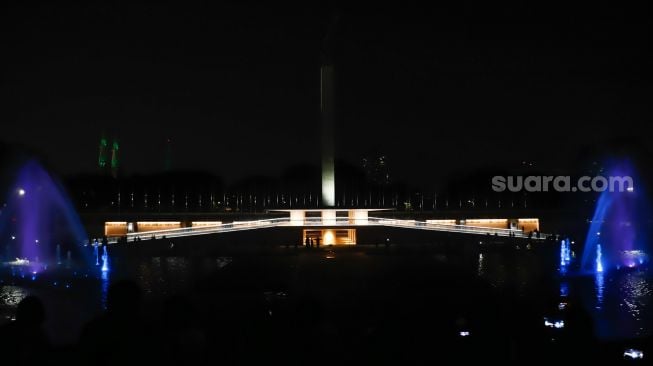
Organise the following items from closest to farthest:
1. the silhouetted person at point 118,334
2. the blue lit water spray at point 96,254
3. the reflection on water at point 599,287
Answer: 1. the silhouetted person at point 118,334
2. the reflection on water at point 599,287
3. the blue lit water spray at point 96,254

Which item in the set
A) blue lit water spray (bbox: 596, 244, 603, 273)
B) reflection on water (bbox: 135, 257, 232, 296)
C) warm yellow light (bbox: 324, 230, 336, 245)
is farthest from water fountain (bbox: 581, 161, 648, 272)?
reflection on water (bbox: 135, 257, 232, 296)

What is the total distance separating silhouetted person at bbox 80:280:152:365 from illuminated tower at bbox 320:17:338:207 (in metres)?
43.7

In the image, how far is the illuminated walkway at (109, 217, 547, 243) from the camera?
4047 cm

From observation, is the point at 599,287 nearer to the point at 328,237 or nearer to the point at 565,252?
the point at 565,252

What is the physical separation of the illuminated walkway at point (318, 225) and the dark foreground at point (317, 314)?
324 centimetres

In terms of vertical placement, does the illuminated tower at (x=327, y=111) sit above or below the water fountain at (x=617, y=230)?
above

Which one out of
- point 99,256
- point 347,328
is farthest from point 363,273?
point 99,256

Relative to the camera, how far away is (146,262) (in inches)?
1329

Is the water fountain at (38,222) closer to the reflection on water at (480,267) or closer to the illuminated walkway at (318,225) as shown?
the illuminated walkway at (318,225)

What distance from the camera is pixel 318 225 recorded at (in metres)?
44.1

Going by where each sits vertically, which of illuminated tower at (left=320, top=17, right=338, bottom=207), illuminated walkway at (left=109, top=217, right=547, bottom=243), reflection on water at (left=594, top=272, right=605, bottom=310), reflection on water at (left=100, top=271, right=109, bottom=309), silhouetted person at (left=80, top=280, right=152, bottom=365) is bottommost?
reflection on water at (left=594, top=272, right=605, bottom=310)

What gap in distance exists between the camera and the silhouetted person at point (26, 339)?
520 cm

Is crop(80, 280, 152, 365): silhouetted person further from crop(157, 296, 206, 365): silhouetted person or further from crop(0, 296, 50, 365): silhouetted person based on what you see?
crop(157, 296, 206, 365): silhouetted person

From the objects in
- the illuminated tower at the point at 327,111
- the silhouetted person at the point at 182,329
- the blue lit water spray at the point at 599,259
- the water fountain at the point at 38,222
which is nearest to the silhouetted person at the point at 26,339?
the silhouetted person at the point at 182,329
